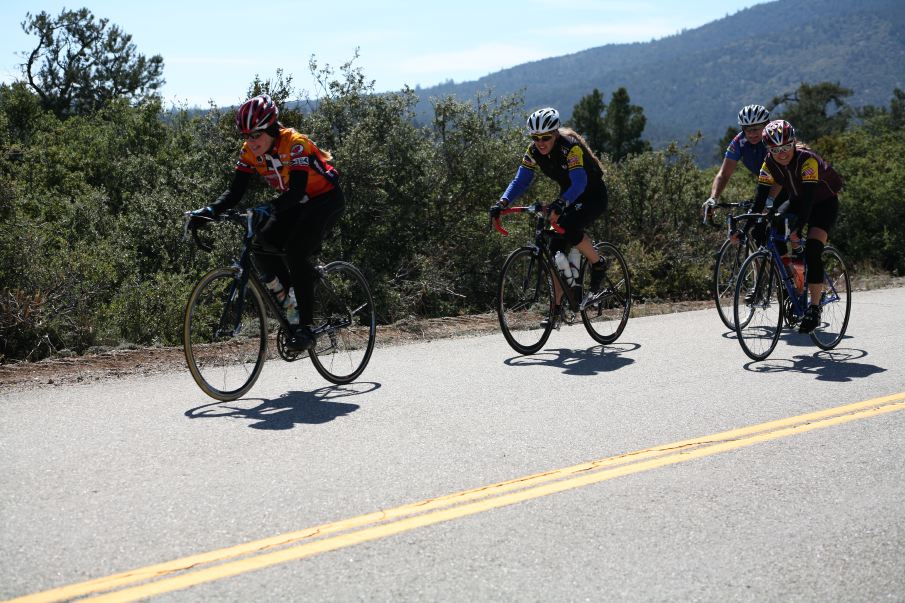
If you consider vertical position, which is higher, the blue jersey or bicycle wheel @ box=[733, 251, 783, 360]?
the blue jersey

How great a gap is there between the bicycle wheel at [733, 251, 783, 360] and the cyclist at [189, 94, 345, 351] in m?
4.10

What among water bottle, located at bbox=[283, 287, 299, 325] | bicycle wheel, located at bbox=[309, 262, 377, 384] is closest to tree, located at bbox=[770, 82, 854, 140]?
bicycle wheel, located at bbox=[309, 262, 377, 384]

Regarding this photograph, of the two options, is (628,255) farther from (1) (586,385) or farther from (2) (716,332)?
(1) (586,385)

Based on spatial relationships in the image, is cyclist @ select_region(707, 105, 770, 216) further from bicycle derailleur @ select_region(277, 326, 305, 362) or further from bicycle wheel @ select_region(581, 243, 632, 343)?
bicycle derailleur @ select_region(277, 326, 305, 362)

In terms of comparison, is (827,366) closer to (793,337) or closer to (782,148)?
(793,337)

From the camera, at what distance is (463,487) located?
472 cm

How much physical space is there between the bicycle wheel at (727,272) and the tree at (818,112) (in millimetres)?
76601

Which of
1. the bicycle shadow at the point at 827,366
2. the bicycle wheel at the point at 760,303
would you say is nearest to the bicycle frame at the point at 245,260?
the bicycle shadow at the point at 827,366

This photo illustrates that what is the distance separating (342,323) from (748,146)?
5280 millimetres

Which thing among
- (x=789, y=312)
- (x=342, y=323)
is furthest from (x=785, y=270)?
(x=342, y=323)

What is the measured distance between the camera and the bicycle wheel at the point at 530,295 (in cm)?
871

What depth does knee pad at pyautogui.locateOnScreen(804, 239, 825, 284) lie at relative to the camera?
8.60 m

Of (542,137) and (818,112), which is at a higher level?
(818,112)

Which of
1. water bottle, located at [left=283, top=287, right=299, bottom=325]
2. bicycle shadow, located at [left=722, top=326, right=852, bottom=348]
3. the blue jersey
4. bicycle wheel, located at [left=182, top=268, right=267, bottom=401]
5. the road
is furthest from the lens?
the blue jersey
